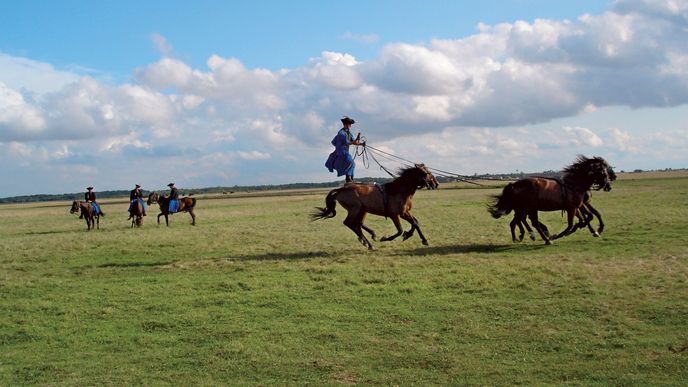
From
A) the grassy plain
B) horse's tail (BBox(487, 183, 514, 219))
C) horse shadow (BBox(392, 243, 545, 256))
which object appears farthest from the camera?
horse's tail (BBox(487, 183, 514, 219))

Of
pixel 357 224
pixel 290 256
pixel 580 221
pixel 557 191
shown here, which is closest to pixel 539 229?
pixel 557 191

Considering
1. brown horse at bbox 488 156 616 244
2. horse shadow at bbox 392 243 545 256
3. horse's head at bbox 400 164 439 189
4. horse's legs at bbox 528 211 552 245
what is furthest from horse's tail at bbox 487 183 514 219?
horse's head at bbox 400 164 439 189

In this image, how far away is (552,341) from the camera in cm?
762

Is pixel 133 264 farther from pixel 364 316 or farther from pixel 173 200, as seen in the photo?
pixel 173 200

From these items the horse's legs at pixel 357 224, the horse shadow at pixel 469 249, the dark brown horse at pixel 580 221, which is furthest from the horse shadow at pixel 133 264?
the dark brown horse at pixel 580 221

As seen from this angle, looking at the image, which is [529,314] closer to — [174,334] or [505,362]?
[505,362]

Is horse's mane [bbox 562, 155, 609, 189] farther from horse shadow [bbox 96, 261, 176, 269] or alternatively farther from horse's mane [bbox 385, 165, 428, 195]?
horse shadow [bbox 96, 261, 176, 269]

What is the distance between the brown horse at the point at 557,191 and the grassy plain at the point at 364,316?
0.85 m

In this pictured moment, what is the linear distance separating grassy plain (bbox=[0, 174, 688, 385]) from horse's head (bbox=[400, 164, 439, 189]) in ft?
5.70

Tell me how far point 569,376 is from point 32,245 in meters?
19.5

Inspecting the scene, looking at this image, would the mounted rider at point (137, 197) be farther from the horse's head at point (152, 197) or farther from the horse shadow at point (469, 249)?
the horse shadow at point (469, 249)

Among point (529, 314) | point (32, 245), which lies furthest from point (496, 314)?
point (32, 245)

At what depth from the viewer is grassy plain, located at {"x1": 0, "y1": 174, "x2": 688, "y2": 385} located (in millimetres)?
7035

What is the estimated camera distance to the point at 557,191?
15.1 m
